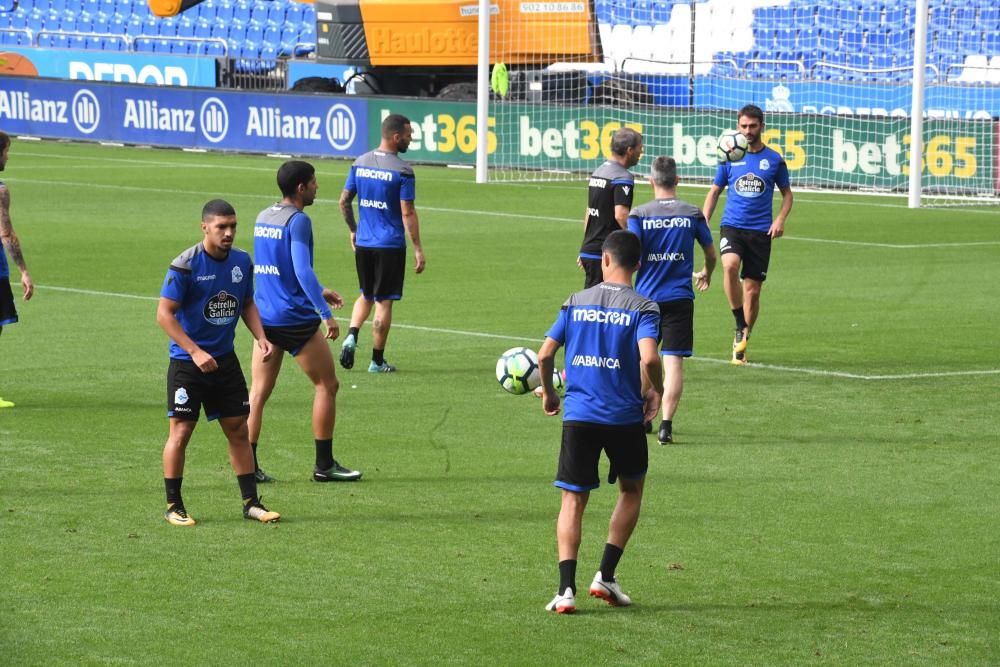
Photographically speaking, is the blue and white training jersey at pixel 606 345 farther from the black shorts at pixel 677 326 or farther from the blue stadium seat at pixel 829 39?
the blue stadium seat at pixel 829 39

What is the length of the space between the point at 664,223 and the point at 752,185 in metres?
4.15

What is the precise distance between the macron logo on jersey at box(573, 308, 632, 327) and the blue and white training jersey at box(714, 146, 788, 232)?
8.18m

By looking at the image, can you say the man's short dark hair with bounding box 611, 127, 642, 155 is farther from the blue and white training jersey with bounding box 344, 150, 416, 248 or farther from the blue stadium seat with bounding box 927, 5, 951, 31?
the blue stadium seat with bounding box 927, 5, 951, 31

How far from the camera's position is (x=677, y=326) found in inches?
493

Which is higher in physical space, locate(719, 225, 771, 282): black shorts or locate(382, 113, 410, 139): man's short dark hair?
locate(382, 113, 410, 139): man's short dark hair

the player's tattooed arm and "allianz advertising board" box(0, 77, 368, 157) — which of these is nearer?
the player's tattooed arm

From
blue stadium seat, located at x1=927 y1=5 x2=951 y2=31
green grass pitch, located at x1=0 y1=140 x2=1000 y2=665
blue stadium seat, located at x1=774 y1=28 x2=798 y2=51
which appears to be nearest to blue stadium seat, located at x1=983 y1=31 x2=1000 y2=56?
blue stadium seat, located at x1=927 y1=5 x2=951 y2=31

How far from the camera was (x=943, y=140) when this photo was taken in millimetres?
31453

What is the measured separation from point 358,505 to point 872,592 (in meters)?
3.24

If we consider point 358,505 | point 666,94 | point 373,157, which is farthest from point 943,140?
point 358,505

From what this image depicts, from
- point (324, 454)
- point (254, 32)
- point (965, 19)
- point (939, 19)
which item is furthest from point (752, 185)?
point (254, 32)

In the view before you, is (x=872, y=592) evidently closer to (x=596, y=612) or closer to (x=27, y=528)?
(x=596, y=612)

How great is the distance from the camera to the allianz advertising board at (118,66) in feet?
153

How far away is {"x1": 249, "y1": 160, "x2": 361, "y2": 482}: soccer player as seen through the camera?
11023 mm
